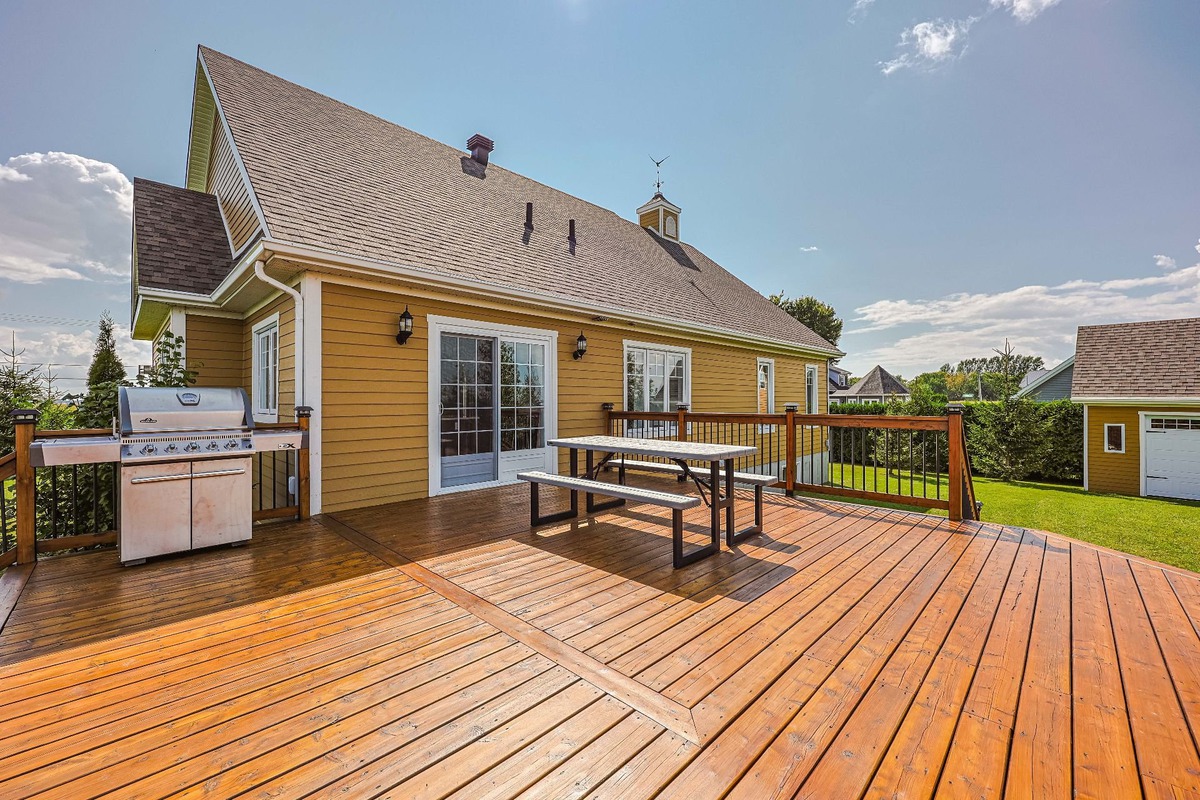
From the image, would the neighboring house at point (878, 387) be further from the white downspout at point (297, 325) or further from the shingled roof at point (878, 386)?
the white downspout at point (297, 325)

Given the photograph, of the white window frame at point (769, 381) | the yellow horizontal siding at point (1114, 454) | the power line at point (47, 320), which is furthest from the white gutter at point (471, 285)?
the power line at point (47, 320)

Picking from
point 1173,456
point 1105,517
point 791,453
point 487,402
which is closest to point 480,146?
point 487,402

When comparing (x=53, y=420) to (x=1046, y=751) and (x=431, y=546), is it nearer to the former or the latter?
(x=431, y=546)

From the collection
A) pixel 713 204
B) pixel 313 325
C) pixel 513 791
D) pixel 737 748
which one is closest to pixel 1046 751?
pixel 737 748

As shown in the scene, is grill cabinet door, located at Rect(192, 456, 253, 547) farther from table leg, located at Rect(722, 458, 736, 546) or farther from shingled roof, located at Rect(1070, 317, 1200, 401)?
shingled roof, located at Rect(1070, 317, 1200, 401)

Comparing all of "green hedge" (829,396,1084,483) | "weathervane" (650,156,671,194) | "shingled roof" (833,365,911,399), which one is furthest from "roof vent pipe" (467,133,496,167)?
"shingled roof" (833,365,911,399)

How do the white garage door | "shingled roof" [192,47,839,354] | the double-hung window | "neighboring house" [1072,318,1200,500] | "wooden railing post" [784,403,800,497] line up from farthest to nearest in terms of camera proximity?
"neighboring house" [1072,318,1200,500]
the white garage door
the double-hung window
"wooden railing post" [784,403,800,497]
"shingled roof" [192,47,839,354]

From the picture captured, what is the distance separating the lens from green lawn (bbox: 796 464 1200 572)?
6504mm

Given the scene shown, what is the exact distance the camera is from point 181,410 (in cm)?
343

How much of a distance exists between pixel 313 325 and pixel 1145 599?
664 centimetres

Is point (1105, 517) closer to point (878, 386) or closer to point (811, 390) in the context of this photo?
point (811, 390)

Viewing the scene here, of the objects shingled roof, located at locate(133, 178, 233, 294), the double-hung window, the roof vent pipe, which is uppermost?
the roof vent pipe

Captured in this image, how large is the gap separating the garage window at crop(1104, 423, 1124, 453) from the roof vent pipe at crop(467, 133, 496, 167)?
53.2 feet

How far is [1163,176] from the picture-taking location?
31.2ft
